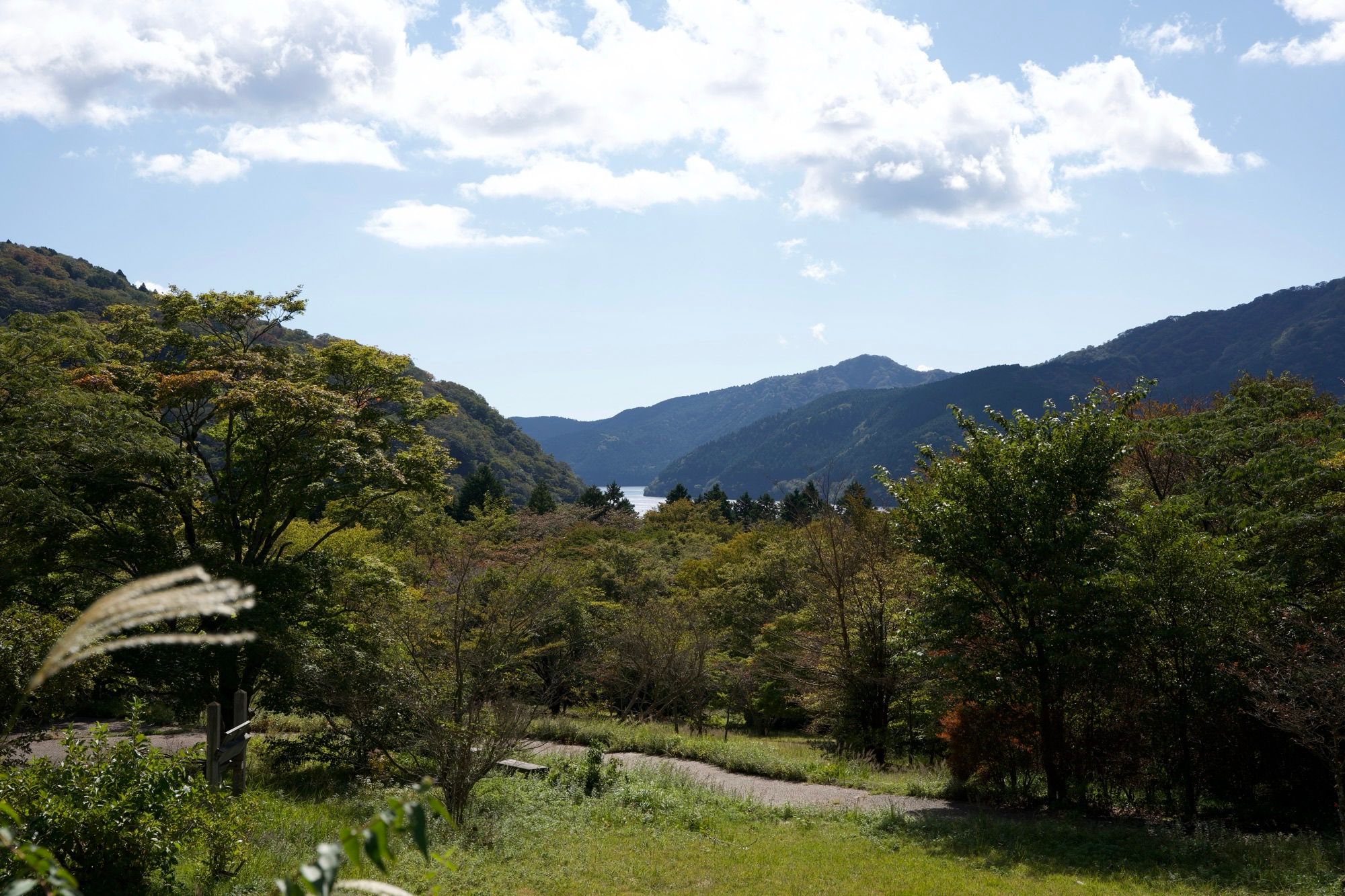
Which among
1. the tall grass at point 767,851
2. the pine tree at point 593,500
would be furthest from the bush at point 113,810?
the pine tree at point 593,500

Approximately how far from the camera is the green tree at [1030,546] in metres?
14.5

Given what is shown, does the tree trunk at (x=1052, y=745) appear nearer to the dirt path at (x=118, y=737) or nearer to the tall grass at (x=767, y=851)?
the tall grass at (x=767, y=851)

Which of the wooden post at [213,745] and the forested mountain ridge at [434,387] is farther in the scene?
the forested mountain ridge at [434,387]

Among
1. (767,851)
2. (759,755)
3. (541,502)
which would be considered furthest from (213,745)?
(541,502)

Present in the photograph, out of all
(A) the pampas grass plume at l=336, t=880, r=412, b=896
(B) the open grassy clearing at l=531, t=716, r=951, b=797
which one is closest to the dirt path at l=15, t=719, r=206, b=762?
(B) the open grassy clearing at l=531, t=716, r=951, b=797

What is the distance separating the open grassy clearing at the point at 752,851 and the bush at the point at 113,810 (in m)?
0.63

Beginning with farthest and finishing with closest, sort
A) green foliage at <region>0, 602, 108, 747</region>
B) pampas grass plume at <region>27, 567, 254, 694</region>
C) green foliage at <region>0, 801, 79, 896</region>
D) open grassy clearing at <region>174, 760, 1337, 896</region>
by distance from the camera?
open grassy clearing at <region>174, 760, 1337, 896</region> → green foliage at <region>0, 602, 108, 747</region> → green foliage at <region>0, 801, 79, 896</region> → pampas grass plume at <region>27, 567, 254, 694</region>

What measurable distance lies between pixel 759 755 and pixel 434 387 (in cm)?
10985

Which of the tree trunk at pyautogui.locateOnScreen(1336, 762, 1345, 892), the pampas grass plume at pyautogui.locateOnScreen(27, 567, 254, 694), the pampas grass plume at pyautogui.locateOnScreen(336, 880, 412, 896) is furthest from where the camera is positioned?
the tree trunk at pyautogui.locateOnScreen(1336, 762, 1345, 892)

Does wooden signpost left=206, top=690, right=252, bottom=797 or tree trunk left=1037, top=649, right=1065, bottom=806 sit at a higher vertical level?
wooden signpost left=206, top=690, right=252, bottom=797

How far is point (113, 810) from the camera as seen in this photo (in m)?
6.91

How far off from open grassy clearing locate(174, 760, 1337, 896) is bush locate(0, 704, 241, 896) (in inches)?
24.9

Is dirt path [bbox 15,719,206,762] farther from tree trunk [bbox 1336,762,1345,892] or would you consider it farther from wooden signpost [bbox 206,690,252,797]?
tree trunk [bbox 1336,762,1345,892]

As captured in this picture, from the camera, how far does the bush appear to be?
672cm
